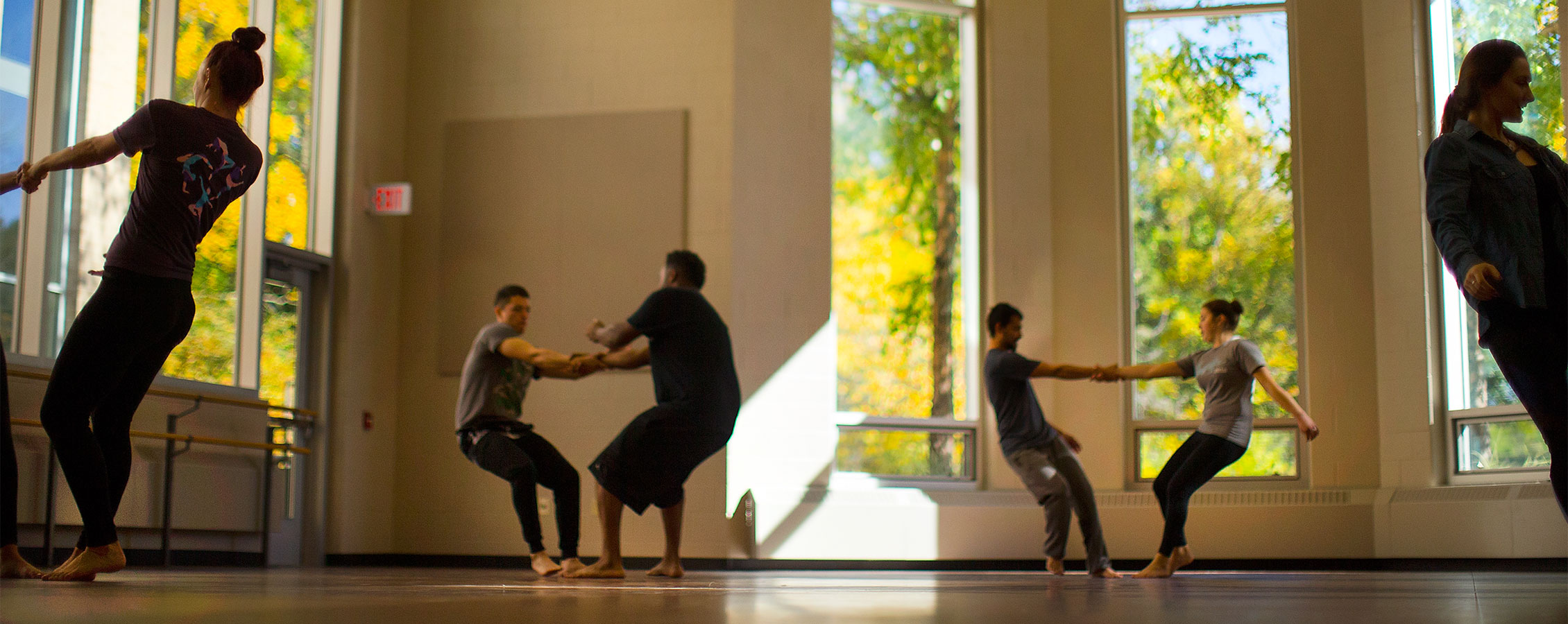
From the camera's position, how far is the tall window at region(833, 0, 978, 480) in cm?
911

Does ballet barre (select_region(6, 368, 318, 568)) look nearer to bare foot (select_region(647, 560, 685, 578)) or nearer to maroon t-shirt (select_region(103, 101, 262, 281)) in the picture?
maroon t-shirt (select_region(103, 101, 262, 281))

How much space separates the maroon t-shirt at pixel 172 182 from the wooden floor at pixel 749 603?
911 millimetres

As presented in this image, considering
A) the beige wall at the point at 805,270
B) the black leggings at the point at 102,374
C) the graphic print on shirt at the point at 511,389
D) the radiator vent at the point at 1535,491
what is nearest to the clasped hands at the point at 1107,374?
the beige wall at the point at 805,270

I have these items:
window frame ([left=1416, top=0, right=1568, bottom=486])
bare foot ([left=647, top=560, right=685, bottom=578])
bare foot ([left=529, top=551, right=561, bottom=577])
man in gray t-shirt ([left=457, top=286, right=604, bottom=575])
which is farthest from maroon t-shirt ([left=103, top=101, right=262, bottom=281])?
window frame ([left=1416, top=0, right=1568, bottom=486])

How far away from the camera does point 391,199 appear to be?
28.9 ft

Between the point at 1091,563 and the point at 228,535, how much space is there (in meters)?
4.69

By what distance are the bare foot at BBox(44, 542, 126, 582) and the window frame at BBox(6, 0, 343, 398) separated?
2704 millimetres

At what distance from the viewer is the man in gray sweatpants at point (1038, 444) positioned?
6840 mm

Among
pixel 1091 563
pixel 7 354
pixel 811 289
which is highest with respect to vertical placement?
pixel 811 289

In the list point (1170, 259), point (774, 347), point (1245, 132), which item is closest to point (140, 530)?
point (774, 347)

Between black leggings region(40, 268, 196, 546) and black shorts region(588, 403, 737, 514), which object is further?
black shorts region(588, 403, 737, 514)

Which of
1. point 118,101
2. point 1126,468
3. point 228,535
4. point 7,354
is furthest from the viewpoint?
point 1126,468

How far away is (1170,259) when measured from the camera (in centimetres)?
932

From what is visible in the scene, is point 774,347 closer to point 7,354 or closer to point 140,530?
point 140,530
